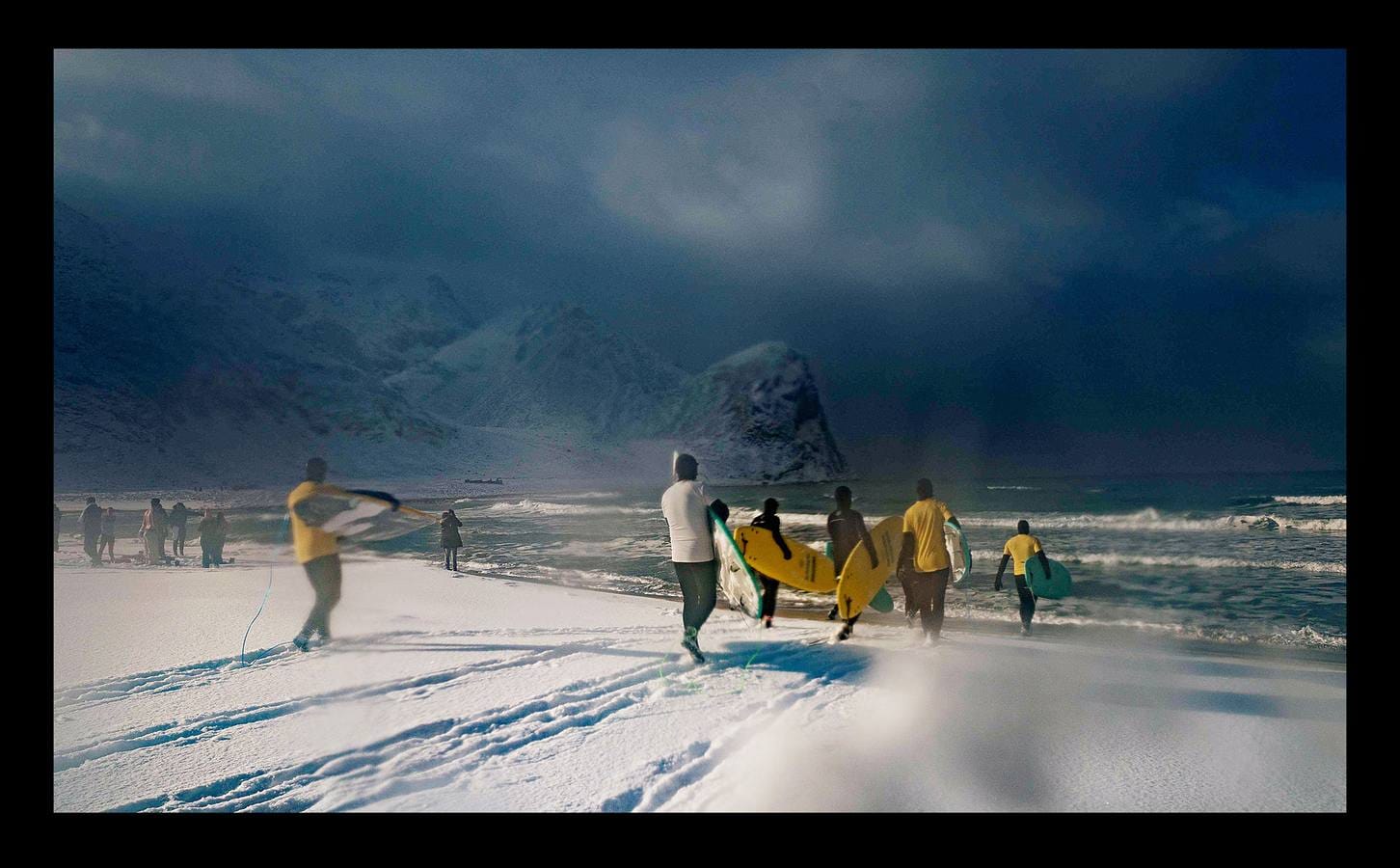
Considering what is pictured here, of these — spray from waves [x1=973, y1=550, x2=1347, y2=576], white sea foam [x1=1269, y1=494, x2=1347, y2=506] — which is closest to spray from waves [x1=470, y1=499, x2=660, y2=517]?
spray from waves [x1=973, y1=550, x2=1347, y2=576]

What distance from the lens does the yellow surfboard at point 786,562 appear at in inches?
252

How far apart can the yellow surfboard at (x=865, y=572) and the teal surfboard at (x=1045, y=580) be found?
2.40 metres

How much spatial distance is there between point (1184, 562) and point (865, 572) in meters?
20.0

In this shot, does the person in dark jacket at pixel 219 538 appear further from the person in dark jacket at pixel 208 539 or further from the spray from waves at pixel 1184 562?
the spray from waves at pixel 1184 562

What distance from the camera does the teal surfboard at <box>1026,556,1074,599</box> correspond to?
8117 mm

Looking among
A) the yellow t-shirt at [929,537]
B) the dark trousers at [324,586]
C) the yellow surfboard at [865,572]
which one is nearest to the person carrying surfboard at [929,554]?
the yellow t-shirt at [929,537]

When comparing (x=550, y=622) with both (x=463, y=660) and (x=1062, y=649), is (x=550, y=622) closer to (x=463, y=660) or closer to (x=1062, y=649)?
(x=463, y=660)

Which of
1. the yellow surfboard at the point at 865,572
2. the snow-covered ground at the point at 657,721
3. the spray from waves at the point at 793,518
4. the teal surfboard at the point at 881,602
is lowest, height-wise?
the spray from waves at the point at 793,518

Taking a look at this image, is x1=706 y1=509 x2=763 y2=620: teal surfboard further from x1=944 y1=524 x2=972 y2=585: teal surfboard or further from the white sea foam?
the white sea foam

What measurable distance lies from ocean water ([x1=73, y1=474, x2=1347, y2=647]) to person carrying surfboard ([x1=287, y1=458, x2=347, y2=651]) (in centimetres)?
31

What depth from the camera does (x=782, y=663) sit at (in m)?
5.72

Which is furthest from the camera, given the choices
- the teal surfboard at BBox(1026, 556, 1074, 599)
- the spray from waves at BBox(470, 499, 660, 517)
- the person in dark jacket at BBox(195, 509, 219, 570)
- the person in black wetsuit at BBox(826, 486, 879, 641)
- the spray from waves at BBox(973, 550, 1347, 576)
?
the spray from waves at BBox(470, 499, 660, 517)

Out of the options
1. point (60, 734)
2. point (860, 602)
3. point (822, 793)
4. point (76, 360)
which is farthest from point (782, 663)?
point (76, 360)

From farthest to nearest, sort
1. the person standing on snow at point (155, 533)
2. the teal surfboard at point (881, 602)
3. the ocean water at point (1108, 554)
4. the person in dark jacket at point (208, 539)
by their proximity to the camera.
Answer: the person standing on snow at point (155, 533)
the person in dark jacket at point (208, 539)
the ocean water at point (1108, 554)
the teal surfboard at point (881, 602)
